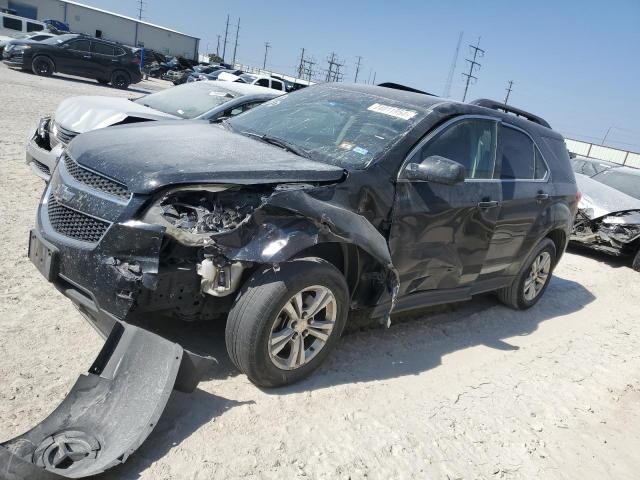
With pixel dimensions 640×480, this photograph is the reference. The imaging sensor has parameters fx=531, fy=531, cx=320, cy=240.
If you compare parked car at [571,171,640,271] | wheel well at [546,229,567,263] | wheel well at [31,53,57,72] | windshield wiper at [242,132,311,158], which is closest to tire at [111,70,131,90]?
wheel well at [31,53,57,72]

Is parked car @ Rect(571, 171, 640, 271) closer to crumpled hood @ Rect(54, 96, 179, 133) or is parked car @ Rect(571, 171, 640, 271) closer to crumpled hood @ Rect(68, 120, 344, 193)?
crumpled hood @ Rect(54, 96, 179, 133)

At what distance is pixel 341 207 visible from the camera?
3.25 meters

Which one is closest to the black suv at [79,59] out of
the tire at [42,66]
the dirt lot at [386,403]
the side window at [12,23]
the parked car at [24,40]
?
the tire at [42,66]

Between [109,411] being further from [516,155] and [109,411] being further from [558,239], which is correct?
[558,239]

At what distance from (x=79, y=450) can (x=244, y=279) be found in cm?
119

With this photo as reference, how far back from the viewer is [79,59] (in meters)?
21.2

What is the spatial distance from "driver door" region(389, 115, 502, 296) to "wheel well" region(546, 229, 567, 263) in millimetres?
1658

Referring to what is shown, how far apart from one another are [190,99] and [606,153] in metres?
35.2

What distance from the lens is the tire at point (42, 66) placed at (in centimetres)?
2003

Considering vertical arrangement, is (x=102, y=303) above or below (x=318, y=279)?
below

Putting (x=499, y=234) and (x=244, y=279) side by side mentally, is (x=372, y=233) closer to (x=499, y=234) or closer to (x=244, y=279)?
(x=244, y=279)

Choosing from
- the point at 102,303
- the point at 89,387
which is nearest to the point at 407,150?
the point at 102,303

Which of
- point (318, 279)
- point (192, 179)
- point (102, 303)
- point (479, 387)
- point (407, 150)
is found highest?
point (407, 150)

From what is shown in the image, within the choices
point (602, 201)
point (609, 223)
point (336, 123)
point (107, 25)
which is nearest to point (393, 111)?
point (336, 123)
